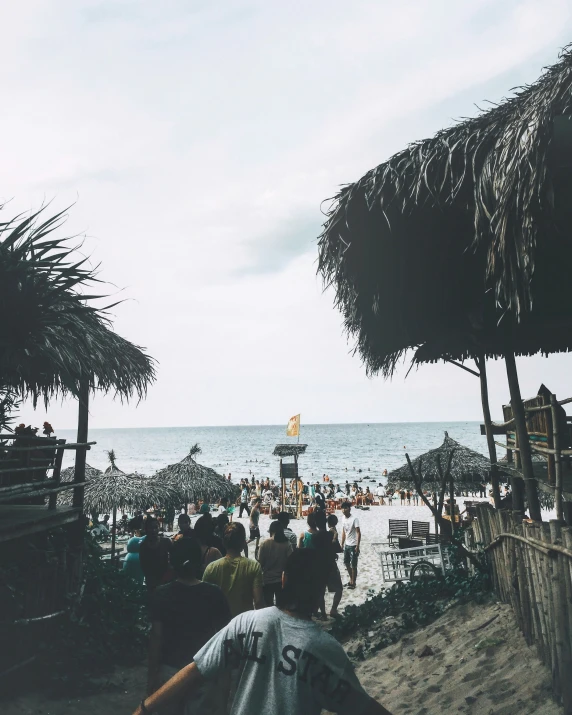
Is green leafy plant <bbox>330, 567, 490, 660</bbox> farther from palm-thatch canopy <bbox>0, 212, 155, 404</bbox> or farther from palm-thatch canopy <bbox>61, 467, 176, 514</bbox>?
palm-thatch canopy <bbox>61, 467, 176, 514</bbox>

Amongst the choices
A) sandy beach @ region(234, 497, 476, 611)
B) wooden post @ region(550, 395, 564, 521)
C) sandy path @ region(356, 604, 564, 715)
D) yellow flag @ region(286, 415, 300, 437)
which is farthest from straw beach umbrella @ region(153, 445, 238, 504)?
wooden post @ region(550, 395, 564, 521)

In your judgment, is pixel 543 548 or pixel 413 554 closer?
pixel 543 548

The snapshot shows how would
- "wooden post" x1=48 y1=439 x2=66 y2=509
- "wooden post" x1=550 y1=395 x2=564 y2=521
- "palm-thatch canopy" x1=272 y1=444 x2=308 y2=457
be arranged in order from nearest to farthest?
"wooden post" x1=550 y1=395 x2=564 y2=521 → "wooden post" x1=48 y1=439 x2=66 y2=509 → "palm-thatch canopy" x1=272 y1=444 x2=308 y2=457

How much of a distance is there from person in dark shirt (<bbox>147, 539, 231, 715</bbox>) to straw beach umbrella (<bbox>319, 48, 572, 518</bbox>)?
341 centimetres

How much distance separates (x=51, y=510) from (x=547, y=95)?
7185mm

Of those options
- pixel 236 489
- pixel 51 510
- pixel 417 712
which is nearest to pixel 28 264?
pixel 51 510

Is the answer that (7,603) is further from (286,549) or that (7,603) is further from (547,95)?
(547,95)

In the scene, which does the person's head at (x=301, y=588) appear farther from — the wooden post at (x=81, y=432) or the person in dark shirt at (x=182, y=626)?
the wooden post at (x=81, y=432)

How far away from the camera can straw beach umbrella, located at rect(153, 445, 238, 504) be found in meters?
19.3

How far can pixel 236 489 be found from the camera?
2098 cm

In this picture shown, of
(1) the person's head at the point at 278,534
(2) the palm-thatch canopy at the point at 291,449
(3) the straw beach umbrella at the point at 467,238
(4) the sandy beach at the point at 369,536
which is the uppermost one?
(3) the straw beach umbrella at the point at 467,238

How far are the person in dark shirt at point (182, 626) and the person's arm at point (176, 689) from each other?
1.22 metres

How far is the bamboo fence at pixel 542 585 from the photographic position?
3.77m

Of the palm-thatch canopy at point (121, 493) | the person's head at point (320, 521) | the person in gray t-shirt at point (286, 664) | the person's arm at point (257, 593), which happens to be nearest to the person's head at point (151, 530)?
the person's arm at point (257, 593)
